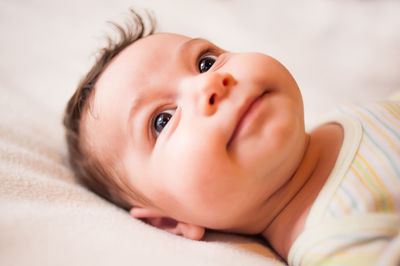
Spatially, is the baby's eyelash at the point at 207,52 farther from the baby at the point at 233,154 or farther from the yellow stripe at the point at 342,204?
the yellow stripe at the point at 342,204

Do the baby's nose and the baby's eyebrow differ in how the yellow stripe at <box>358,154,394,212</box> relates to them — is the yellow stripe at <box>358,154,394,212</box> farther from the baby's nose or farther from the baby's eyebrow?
the baby's eyebrow

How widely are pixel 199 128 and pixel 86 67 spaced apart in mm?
991

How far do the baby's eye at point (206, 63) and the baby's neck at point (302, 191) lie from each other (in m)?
0.34

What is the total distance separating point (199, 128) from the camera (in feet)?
2.47

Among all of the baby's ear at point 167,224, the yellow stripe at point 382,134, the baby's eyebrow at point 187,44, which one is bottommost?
the baby's ear at point 167,224

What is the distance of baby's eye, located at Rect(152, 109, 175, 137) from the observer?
2.84ft

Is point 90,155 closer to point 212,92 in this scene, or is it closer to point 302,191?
point 212,92

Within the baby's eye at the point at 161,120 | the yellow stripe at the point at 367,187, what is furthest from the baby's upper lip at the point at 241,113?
the yellow stripe at the point at 367,187

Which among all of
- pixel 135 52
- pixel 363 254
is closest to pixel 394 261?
pixel 363 254

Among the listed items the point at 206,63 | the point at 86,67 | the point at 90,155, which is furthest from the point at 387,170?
the point at 86,67

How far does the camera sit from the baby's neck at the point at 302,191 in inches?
33.6

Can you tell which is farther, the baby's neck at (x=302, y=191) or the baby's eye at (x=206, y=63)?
the baby's eye at (x=206, y=63)

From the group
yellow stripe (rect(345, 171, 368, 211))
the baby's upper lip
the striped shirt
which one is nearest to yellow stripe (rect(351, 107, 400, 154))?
the striped shirt

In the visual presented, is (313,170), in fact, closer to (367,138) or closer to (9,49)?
(367,138)
